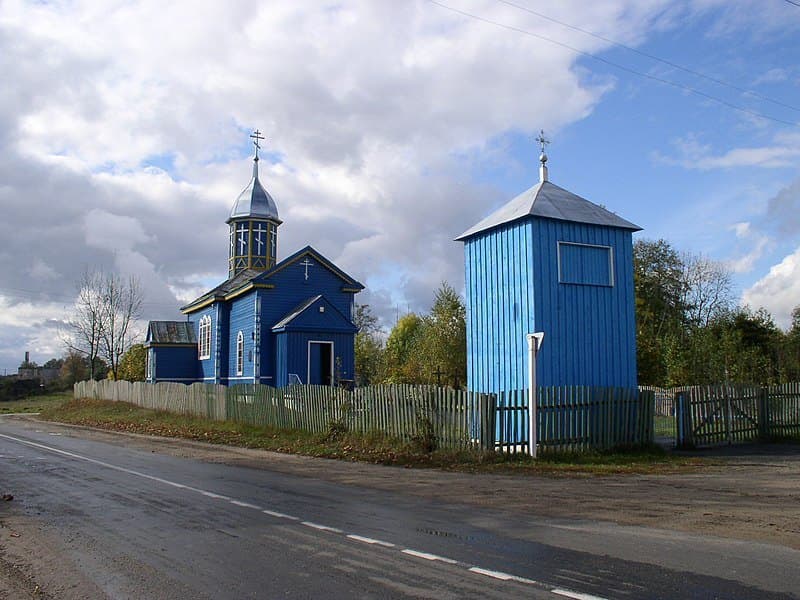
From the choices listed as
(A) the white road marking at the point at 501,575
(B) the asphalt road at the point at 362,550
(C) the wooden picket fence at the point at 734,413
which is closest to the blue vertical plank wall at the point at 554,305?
(C) the wooden picket fence at the point at 734,413

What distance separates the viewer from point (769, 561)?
696 cm

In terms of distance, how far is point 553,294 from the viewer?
1775 cm

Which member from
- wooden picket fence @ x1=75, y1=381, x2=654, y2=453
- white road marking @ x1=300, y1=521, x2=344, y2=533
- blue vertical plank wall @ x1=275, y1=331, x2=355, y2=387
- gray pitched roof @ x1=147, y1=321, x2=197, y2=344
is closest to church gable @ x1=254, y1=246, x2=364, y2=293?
blue vertical plank wall @ x1=275, y1=331, x2=355, y2=387

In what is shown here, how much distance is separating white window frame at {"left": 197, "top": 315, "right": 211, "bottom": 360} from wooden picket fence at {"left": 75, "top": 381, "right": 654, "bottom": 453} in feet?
62.2

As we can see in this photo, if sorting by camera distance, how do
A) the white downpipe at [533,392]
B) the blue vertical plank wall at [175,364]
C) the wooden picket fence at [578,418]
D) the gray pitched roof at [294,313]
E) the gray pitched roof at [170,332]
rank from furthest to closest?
the gray pitched roof at [170,332] < the blue vertical plank wall at [175,364] < the gray pitched roof at [294,313] < the wooden picket fence at [578,418] < the white downpipe at [533,392]

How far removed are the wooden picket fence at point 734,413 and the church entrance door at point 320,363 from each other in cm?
1663

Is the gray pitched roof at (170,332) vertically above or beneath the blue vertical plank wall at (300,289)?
beneath

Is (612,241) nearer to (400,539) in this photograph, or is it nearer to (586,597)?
(400,539)

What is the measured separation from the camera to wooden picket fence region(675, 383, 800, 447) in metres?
18.2

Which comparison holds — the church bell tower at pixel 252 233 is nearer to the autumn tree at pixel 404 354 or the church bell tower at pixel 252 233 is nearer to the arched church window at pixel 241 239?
the arched church window at pixel 241 239

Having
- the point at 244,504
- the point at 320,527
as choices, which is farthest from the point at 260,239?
the point at 320,527

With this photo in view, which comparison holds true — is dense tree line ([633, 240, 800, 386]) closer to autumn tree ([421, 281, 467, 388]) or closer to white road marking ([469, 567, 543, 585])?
autumn tree ([421, 281, 467, 388])

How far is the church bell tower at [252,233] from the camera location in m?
40.9

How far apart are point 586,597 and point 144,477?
993cm
